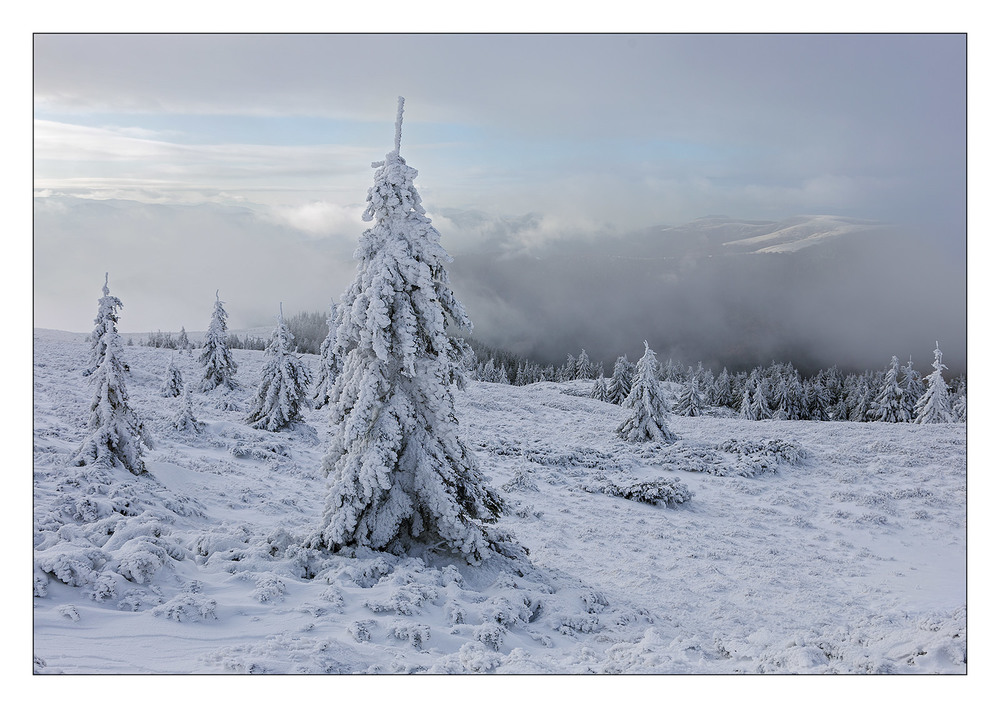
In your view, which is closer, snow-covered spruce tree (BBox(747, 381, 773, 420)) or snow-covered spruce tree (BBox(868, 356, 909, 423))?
snow-covered spruce tree (BBox(868, 356, 909, 423))

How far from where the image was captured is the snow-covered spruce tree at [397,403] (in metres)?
10.5

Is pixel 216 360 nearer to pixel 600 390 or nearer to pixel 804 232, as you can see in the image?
pixel 804 232

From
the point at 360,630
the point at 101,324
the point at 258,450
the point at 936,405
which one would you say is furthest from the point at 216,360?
the point at 936,405

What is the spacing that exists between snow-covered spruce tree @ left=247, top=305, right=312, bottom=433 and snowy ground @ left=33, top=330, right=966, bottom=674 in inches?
141

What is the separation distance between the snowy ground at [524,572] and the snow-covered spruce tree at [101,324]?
93 centimetres

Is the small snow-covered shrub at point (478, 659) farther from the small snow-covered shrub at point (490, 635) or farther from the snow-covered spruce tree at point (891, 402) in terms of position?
the snow-covered spruce tree at point (891, 402)

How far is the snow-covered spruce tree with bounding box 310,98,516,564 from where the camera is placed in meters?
10.5

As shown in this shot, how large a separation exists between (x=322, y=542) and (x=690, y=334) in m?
134

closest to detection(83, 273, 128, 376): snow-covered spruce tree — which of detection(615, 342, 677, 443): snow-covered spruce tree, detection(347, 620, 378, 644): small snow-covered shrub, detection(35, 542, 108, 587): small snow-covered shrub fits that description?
detection(35, 542, 108, 587): small snow-covered shrub

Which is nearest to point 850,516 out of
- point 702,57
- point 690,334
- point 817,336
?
point 702,57

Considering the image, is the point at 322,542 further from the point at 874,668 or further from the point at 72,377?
the point at 72,377

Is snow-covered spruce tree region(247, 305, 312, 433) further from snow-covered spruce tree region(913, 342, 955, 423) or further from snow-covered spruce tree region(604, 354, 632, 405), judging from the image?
snow-covered spruce tree region(604, 354, 632, 405)

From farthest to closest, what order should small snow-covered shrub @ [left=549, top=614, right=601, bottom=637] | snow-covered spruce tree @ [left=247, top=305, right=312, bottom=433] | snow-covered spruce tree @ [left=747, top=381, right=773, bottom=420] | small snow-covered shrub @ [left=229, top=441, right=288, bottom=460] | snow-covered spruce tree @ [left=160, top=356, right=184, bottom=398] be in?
snow-covered spruce tree @ [left=747, top=381, right=773, bottom=420] < snow-covered spruce tree @ [left=160, top=356, right=184, bottom=398] < snow-covered spruce tree @ [left=247, top=305, right=312, bottom=433] < small snow-covered shrub @ [left=229, top=441, right=288, bottom=460] < small snow-covered shrub @ [left=549, top=614, right=601, bottom=637]

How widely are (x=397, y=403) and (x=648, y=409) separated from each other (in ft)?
76.5
